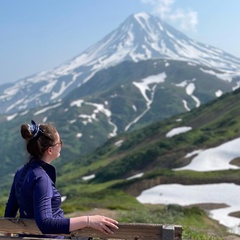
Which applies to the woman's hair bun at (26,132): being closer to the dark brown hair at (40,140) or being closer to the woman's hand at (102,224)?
the dark brown hair at (40,140)

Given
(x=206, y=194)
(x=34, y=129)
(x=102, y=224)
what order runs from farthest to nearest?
(x=206, y=194)
(x=34, y=129)
(x=102, y=224)

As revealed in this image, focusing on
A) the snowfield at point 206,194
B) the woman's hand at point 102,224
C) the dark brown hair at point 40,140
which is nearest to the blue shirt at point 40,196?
the dark brown hair at point 40,140

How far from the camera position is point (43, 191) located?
652 centimetres

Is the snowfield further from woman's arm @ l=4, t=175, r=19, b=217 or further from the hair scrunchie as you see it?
the hair scrunchie

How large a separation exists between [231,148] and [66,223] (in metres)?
113

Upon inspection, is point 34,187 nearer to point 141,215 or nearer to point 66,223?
point 66,223

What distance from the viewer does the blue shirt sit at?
635cm

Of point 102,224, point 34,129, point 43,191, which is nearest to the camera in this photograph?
point 102,224

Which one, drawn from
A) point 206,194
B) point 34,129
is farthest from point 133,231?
point 206,194

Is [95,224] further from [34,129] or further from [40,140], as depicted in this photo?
[34,129]

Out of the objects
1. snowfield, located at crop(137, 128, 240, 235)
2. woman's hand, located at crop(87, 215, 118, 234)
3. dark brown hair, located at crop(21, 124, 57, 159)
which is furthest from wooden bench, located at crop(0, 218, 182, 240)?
snowfield, located at crop(137, 128, 240, 235)

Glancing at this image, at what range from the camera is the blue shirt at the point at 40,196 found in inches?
250

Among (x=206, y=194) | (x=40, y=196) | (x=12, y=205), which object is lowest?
(x=40, y=196)

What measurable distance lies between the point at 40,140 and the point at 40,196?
37.3 inches
